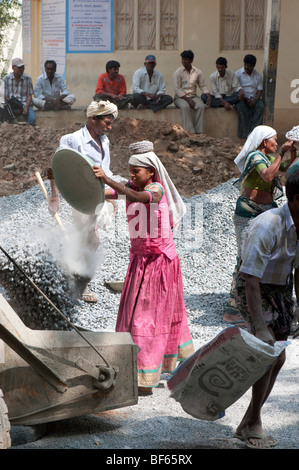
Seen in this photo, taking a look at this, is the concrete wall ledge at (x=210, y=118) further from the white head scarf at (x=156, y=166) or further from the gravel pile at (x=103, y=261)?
the white head scarf at (x=156, y=166)

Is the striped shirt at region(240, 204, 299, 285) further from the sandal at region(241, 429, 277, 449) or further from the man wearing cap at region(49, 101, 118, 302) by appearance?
the man wearing cap at region(49, 101, 118, 302)

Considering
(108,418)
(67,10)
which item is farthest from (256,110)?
(108,418)

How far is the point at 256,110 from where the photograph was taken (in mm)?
13070

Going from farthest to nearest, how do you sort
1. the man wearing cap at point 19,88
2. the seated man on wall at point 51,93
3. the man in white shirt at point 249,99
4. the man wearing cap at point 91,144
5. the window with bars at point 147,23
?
the window with bars at point 147,23
the seated man on wall at point 51,93
the man wearing cap at point 19,88
the man in white shirt at point 249,99
the man wearing cap at point 91,144

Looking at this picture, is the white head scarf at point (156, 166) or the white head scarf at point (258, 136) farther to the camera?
the white head scarf at point (258, 136)

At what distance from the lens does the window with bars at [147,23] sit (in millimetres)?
14766

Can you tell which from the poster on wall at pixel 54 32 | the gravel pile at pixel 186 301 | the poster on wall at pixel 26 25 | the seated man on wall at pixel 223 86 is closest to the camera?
the gravel pile at pixel 186 301

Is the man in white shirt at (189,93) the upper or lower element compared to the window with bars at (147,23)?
lower

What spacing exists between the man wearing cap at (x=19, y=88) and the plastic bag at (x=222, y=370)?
35.8 feet

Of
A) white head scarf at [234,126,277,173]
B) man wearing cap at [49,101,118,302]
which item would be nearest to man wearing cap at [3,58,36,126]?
man wearing cap at [49,101,118,302]

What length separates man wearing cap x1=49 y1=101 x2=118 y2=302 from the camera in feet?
21.1

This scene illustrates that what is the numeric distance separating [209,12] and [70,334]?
38.3ft

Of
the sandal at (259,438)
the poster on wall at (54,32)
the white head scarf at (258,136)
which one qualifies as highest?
the poster on wall at (54,32)

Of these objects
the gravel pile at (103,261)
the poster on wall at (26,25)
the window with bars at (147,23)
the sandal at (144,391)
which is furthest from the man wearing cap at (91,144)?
the poster on wall at (26,25)
